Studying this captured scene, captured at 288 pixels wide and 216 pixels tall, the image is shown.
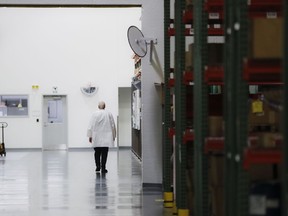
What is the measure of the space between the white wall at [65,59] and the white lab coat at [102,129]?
8.57m

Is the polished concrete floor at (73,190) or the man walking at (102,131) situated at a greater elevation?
the man walking at (102,131)

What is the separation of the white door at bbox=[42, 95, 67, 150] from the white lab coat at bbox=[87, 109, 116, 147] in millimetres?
8738

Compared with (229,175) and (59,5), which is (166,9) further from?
(229,175)

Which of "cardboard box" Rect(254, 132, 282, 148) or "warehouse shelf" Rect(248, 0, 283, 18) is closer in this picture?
"cardboard box" Rect(254, 132, 282, 148)

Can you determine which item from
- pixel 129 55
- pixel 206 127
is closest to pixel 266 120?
pixel 206 127

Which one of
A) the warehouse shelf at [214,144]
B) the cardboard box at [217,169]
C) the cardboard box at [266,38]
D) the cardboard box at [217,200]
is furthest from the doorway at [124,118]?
the cardboard box at [266,38]

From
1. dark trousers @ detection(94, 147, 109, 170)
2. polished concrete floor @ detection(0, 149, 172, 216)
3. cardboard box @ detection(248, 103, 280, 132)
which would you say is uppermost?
cardboard box @ detection(248, 103, 280, 132)

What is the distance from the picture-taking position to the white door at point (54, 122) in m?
21.0

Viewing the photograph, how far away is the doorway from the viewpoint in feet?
70.6

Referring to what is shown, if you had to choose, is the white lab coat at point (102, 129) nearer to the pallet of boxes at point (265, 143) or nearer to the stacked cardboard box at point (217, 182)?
the stacked cardboard box at point (217, 182)

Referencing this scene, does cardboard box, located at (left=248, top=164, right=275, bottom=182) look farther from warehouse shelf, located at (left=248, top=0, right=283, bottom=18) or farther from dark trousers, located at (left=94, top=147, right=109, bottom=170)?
dark trousers, located at (left=94, top=147, right=109, bottom=170)

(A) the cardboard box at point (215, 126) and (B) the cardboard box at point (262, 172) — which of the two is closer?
(B) the cardboard box at point (262, 172)

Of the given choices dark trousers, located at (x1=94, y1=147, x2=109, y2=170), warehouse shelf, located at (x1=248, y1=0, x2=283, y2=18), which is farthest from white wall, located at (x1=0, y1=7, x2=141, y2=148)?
warehouse shelf, located at (x1=248, y1=0, x2=283, y2=18)

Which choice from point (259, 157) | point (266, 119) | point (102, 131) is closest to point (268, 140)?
point (259, 157)
